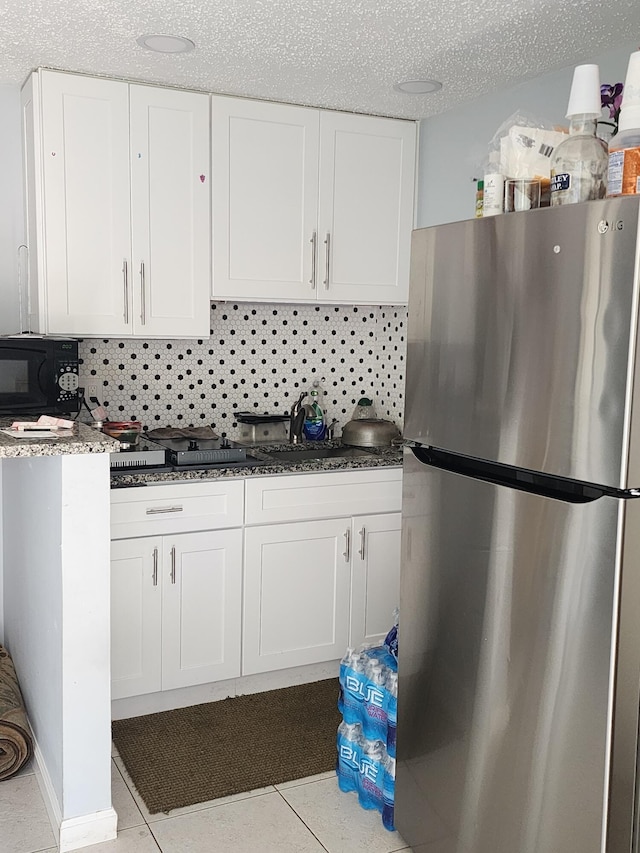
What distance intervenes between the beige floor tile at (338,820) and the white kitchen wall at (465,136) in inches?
82.1

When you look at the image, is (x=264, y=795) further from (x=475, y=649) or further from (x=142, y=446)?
(x=142, y=446)

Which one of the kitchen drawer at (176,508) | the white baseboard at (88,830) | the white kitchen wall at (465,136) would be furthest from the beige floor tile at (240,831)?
the white kitchen wall at (465,136)

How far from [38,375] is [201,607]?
3.21 ft

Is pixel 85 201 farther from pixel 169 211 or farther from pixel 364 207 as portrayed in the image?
pixel 364 207

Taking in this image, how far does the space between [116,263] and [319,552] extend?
1295mm

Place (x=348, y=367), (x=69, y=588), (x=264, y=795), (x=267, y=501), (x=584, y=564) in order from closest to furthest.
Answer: (x=584, y=564) → (x=69, y=588) → (x=264, y=795) → (x=267, y=501) → (x=348, y=367)

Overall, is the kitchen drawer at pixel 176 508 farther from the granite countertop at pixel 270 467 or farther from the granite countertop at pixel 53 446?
the granite countertop at pixel 53 446

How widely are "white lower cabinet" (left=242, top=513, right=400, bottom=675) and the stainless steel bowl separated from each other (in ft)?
1.31

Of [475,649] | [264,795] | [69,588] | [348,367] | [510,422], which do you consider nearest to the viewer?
[510,422]

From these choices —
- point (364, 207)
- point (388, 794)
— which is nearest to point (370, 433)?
point (364, 207)

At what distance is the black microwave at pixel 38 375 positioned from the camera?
2.64m

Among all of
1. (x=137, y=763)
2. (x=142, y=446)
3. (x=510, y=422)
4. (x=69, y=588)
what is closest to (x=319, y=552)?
(x=142, y=446)

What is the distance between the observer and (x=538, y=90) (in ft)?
9.39

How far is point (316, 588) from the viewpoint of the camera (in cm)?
318
